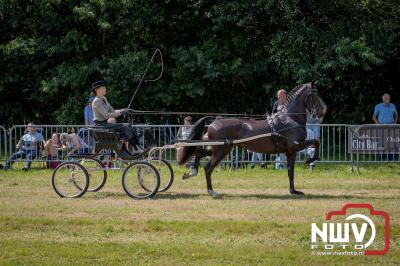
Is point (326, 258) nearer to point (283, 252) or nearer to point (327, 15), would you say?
Answer: point (283, 252)

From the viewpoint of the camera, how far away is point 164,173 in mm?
17656

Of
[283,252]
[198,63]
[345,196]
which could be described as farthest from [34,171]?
[283,252]

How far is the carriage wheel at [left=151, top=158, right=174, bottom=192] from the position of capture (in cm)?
1724

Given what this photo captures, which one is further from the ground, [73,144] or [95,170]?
[73,144]

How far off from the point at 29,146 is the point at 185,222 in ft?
34.3

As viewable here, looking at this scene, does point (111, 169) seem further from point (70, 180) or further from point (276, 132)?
point (276, 132)

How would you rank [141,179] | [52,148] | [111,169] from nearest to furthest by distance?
[141,179]
[111,169]
[52,148]

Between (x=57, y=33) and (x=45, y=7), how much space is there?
1529 mm

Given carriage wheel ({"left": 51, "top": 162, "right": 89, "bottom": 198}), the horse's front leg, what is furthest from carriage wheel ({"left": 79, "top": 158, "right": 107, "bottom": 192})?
the horse's front leg

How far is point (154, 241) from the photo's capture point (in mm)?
11883

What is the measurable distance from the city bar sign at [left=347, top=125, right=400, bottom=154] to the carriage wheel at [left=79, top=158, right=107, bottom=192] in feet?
21.3

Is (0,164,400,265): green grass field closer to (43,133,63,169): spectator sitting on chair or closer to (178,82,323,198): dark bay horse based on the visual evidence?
(178,82,323,198): dark bay horse

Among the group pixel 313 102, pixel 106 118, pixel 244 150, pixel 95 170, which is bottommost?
pixel 95 170

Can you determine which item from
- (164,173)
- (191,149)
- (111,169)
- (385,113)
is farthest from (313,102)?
(385,113)
